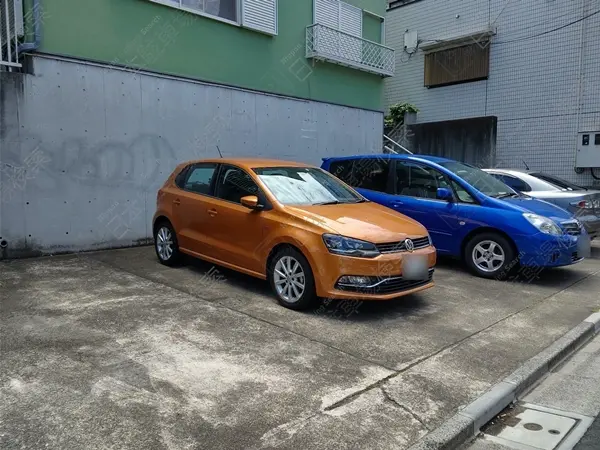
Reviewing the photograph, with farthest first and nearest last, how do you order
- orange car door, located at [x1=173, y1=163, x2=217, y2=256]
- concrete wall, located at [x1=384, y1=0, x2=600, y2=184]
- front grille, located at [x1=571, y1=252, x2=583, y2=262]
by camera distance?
concrete wall, located at [x1=384, y1=0, x2=600, y2=184] → front grille, located at [x1=571, y1=252, x2=583, y2=262] → orange car door, located at [x1=173, y1=163, x2=217, y2=256]

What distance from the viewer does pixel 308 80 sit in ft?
39.3

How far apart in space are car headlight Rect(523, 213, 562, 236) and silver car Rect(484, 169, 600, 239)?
2295 millimetres

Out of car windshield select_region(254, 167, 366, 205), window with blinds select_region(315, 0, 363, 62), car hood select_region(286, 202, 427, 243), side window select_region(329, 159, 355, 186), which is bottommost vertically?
car hood select_region(286, 202, 427, 243)

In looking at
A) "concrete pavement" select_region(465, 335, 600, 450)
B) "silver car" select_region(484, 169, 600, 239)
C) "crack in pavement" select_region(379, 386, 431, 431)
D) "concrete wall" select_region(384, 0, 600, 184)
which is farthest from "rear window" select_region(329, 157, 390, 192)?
"concrete wall" select_region(384, 0, 600, 184)

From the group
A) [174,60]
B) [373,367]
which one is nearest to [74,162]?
[174,60]

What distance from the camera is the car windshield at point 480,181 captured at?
24.5 feet

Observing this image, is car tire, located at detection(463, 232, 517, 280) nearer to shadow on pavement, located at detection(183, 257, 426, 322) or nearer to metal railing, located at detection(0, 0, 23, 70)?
shadow on pavement, located at detection(183, 257, 426, 322)

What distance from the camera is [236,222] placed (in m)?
5.93

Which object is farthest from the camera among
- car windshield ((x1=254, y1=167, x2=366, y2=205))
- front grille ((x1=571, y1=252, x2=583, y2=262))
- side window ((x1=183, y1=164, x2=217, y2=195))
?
front grille ((x1=571, y1=252, x2=583, y2=262))

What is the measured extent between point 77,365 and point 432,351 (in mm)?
2913

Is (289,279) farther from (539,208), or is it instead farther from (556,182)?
(556,182)

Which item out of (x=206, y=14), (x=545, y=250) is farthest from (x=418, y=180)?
(x=206, y=14)

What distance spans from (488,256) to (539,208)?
3.33 feet

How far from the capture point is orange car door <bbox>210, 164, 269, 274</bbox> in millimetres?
5699
